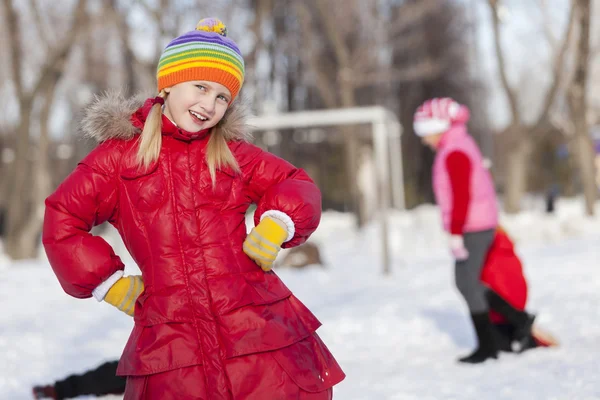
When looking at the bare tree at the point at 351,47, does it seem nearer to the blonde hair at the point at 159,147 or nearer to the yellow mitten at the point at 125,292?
the blonde hair at the point at 159,147

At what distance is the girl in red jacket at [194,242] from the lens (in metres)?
2.40

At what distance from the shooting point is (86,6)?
44.9 feet

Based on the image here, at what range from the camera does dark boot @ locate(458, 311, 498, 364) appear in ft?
16.9

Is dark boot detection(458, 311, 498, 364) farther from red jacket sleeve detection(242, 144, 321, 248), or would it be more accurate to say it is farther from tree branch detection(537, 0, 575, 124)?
tree branch detection(537, 0, 575, 124)

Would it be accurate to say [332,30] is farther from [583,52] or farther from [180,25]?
[583,52]

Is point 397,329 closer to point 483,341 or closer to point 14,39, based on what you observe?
point 483,341

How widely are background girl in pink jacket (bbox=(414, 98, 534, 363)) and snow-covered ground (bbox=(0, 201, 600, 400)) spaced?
209 mm

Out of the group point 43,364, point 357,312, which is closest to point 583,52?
point 357,312

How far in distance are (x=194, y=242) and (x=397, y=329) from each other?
434cm

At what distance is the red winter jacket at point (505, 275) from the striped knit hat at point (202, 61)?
326cm

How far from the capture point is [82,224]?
8.07ft

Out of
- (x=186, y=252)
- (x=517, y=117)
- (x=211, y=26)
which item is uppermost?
(x=211, y=26)

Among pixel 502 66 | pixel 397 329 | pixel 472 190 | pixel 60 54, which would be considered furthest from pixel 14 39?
pixel 472 190

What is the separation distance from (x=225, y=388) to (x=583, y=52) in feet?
52.3
